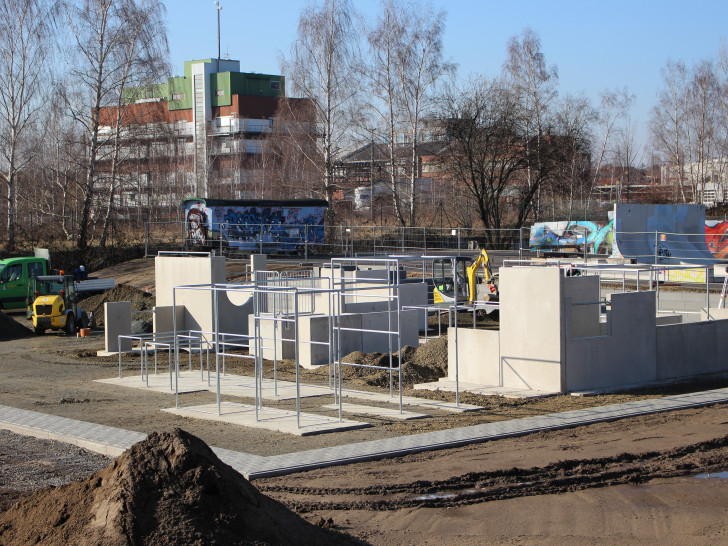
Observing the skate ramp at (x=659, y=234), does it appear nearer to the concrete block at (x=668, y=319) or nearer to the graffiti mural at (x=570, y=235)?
the graffiti mural at (x=570, y=235)

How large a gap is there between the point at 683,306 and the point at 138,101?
29.5 m

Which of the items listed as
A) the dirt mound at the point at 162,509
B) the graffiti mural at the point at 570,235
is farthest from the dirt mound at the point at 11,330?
the graffiti mural at the point at 570,235

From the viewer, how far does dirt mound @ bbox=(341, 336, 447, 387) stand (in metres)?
16.2

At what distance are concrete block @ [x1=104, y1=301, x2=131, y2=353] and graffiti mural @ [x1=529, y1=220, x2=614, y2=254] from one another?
2317 centimetres

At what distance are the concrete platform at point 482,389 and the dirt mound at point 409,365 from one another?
19.0 inches

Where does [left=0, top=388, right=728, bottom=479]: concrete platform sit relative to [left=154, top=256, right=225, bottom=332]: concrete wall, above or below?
below

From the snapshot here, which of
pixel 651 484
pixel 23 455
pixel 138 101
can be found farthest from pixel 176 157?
pixel 651 484

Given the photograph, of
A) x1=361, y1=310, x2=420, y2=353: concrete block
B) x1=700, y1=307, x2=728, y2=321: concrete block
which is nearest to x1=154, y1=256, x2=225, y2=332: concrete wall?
x1=361, y1=310, x2=420, y2=353: concrete block

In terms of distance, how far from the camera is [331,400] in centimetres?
1450

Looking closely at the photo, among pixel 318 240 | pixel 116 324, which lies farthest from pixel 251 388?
pixel 318 240

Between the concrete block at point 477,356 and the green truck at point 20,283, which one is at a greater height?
the green truck at point 20,283

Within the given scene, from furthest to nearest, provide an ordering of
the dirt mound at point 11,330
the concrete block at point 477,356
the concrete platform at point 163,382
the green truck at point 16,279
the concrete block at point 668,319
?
the green truck at point 16,279 → the dirt mound at point 11,330 → the concrete block at point 668,319 → the concrete platform at point 163,382 → the concrete block at point 477,356

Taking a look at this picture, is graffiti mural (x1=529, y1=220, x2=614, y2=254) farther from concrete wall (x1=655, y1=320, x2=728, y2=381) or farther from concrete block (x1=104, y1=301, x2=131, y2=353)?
concrete block (x1=104, y1=301, x2=131, y2=353)

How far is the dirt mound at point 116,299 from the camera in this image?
29.9 meters
